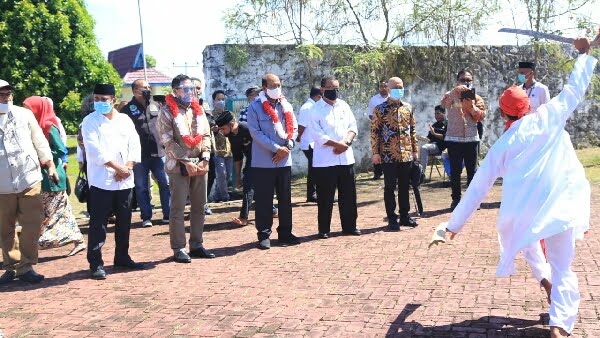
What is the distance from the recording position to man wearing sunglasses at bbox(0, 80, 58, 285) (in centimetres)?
666

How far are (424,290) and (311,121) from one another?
11.1 ft

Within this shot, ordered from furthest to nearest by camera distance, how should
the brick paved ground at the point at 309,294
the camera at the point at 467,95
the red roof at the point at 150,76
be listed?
the red roof at the point at 150,76, the camera at the point at 467,95, the brick paved ground at the point at 309,294

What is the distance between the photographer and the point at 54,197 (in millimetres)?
8039

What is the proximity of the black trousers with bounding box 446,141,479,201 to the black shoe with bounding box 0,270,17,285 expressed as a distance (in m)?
6.34

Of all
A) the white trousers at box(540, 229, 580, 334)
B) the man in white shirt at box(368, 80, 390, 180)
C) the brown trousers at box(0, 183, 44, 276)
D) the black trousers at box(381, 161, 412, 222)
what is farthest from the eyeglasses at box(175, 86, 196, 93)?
the man in white shirt at box(368, 80, 390, 180)

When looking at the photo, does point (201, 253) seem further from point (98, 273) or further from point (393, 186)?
point (393, 186)

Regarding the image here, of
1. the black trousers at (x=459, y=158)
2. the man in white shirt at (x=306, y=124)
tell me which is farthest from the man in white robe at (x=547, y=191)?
the black trousers at (x=459, y=158)

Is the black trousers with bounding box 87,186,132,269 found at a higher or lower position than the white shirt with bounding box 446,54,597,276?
lower

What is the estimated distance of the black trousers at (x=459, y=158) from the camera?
9973 millimetres

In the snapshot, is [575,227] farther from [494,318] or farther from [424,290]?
[424,290]

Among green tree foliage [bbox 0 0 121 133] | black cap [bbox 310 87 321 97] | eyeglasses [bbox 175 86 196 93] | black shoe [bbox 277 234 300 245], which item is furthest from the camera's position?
green tree foliage [bbox 0 0 121 133]

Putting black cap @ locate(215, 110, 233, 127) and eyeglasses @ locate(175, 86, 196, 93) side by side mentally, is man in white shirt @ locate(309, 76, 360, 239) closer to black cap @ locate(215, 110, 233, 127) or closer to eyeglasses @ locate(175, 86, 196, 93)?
black cap @ locate(215, 110, 233, 127)

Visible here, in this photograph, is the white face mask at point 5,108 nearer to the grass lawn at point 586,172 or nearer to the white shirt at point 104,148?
the white shirt at point 104,148

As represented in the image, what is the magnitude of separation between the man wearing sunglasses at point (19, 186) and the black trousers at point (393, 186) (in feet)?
14.5
